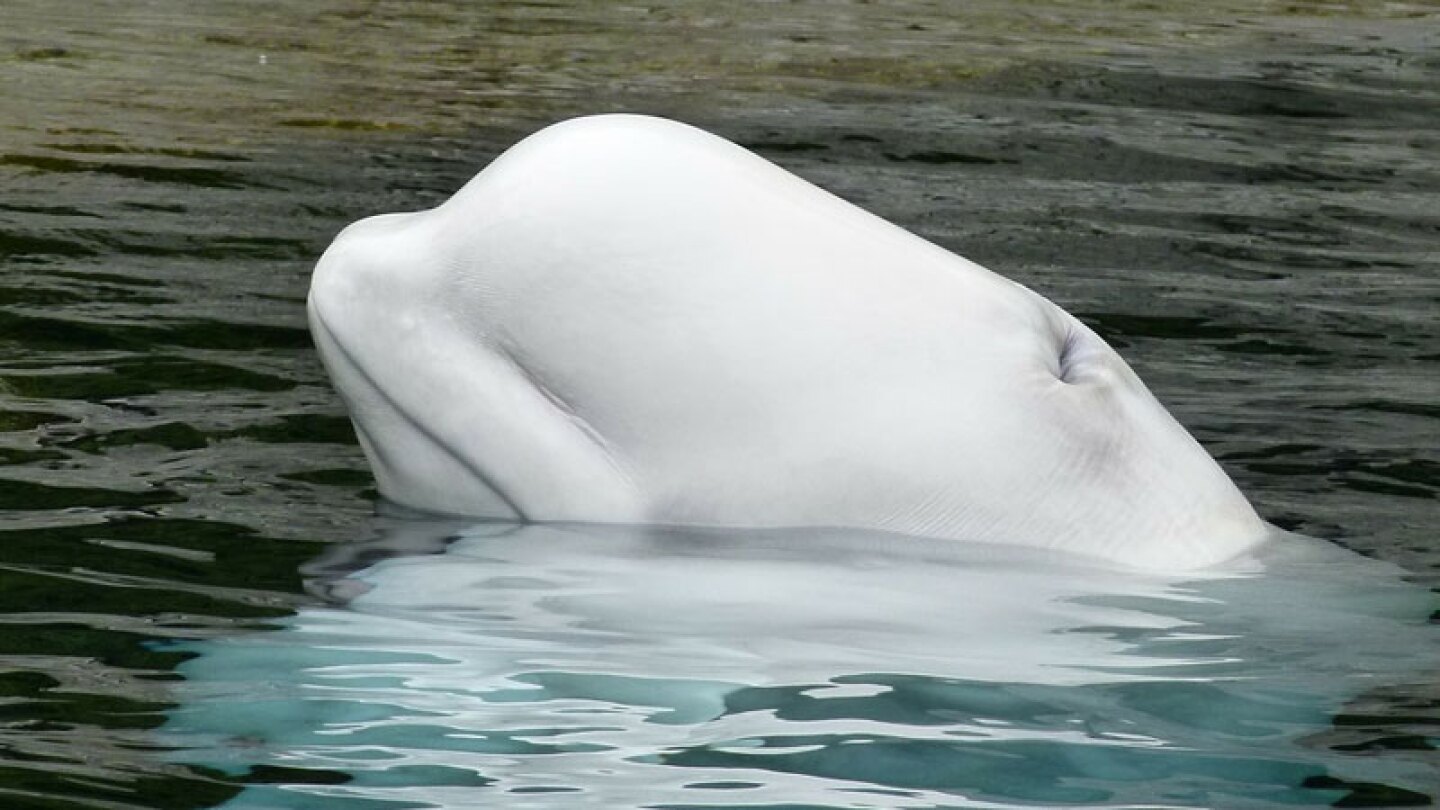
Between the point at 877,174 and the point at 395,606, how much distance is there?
180 inches

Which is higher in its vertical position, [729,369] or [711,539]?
[729,369]

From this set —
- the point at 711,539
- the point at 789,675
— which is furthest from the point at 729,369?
the point at 789,675

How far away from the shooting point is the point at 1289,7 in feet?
40.1

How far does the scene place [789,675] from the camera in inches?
125

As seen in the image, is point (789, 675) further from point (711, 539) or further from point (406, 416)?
point (406, 416)

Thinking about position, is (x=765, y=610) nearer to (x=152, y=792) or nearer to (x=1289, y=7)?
(x=152, y=792)

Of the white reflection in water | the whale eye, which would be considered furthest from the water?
the whale eye

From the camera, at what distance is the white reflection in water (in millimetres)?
2906

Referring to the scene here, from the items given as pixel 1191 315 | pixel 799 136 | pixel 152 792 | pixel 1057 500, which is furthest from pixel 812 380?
pixel 799 136

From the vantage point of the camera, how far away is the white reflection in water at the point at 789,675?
2906mm

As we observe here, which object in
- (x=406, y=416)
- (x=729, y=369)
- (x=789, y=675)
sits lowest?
(x=789, y=675)

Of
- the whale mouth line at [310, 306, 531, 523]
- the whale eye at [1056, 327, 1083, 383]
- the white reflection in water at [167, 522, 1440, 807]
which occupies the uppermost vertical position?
the whale eye at [1056, 327, 1083, 383]

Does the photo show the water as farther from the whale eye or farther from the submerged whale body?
the whale eye

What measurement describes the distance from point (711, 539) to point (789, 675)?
0.38m
